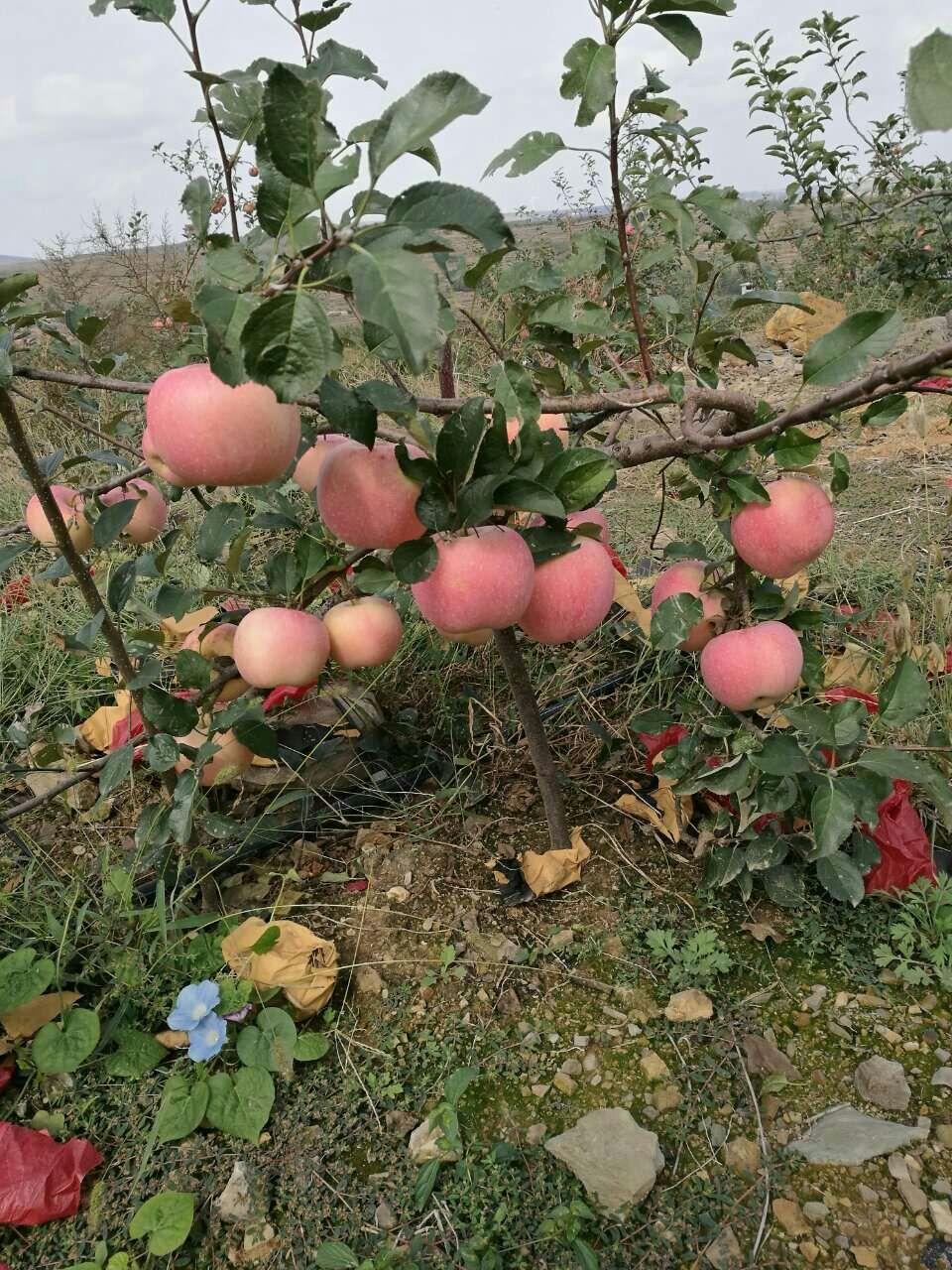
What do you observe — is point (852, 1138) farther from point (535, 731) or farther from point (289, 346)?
point (289, 346)

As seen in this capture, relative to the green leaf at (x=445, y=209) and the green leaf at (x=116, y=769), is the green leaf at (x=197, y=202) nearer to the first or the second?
the green leaf at (x=445, y=209)

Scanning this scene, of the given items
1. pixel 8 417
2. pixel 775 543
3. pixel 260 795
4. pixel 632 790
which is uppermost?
A: pixel 8 417

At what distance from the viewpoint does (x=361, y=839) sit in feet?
4.75

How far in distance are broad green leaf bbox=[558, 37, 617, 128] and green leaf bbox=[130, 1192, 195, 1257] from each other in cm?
116

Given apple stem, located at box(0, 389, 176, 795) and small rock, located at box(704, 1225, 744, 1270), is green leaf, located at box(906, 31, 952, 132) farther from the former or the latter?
small rock, located at box(704, 1225, 744, 1270)

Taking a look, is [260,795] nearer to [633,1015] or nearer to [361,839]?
[361,839]

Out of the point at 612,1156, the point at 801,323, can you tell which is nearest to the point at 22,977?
the point at 612,1156

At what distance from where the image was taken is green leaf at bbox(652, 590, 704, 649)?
1.05 meters

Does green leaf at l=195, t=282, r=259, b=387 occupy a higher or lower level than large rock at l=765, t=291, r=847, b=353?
higher

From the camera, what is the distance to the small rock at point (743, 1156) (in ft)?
3.06

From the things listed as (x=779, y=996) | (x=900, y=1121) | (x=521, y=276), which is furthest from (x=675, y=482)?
(x=900, y=1121)

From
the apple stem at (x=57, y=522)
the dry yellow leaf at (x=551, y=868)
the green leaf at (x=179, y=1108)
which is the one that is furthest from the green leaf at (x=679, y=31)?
the green leaf at (x=179, y=1108)

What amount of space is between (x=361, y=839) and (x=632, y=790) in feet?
1.55

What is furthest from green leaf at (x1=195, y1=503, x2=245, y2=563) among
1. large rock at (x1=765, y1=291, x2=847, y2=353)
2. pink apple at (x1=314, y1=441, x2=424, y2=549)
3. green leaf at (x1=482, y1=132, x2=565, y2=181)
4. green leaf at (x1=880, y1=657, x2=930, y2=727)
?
large rock at (x1=765, y1=291, x2=847, y2=353)
